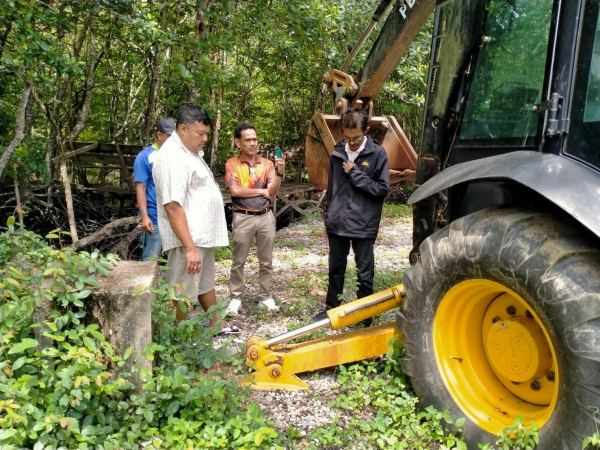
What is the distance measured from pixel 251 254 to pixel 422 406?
487 cm

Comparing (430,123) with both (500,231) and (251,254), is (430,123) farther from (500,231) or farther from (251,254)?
(251,254)

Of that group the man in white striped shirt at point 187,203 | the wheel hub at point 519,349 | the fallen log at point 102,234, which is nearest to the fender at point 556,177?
the wheel hub at point 519,349

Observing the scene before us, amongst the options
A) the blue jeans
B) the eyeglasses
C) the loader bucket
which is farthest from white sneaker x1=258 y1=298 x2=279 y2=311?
the eyeglasses

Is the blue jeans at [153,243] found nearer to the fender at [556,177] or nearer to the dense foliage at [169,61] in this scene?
the dense foliage at [169,61]

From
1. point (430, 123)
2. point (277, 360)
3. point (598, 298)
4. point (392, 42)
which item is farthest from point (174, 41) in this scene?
point (598, 298)

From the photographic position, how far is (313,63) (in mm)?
9312

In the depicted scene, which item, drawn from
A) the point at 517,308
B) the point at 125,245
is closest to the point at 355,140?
the point at 517,308

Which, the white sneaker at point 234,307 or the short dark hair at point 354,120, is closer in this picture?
the short dark hair at point 354,120

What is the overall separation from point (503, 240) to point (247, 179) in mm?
2702

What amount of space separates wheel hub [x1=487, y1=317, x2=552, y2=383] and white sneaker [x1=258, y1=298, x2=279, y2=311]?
2422 mm

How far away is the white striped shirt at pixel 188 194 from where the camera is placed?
323cm

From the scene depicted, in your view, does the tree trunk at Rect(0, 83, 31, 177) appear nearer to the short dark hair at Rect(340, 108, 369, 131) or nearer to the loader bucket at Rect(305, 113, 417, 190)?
the loader bucket at Rect(305, 113, 417, 190)

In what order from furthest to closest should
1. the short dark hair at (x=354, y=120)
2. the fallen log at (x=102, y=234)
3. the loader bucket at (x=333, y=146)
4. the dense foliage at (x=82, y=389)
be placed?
the fallen log at (x=102, y=234), the loader bucket at (x=333, y=146), the short dark hair at (x=354, y=120), the dense foliage at (x=82, y=389)

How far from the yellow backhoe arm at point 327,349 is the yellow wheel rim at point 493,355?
49 cm
